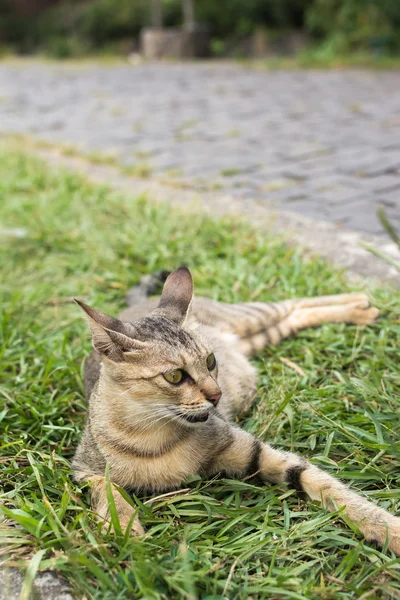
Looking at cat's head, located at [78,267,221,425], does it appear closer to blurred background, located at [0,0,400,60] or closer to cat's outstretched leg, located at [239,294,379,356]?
cat's outstretched leg, located at [239,294,379,356]

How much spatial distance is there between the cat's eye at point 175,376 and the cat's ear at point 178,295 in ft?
1.04

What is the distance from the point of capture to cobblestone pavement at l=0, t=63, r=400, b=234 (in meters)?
5.20

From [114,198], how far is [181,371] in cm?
344

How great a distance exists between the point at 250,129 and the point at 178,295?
206 inches

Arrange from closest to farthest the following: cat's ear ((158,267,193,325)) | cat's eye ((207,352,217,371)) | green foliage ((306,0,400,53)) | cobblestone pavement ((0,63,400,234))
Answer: cat's eye ((207,352,217,371)), cat's ear ((158,267,193,325)), cobblestone pavement ((0,63,400,234)), green foliage ((306,0,400,53))

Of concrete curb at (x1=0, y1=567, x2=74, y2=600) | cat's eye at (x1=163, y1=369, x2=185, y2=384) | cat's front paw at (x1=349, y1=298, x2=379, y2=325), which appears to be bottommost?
cat's front paw at (x1=349, y1=298, x2=379, y2=325)

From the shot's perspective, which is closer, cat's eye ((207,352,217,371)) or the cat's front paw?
cat's eye ((207,352,217,371))

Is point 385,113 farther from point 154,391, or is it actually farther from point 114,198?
point 154,391

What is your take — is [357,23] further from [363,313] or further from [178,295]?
[178,295]

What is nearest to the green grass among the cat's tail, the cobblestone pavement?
the cat's tail

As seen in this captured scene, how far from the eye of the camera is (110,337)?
7.58ft

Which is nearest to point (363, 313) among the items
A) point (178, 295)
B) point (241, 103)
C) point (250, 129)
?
point (178, 295)

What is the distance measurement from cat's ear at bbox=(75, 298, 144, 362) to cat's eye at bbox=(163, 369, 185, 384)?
0.47 ft

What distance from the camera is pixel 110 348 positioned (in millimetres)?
2348
